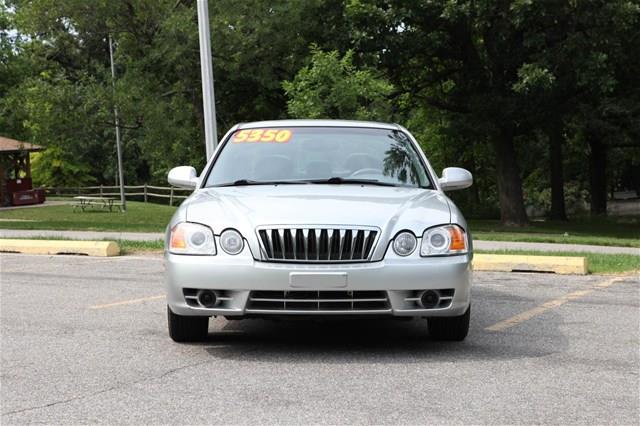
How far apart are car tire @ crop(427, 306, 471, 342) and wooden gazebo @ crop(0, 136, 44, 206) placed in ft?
128

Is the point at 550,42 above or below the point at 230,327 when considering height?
above

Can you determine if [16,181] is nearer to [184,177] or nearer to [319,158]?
[184,177]

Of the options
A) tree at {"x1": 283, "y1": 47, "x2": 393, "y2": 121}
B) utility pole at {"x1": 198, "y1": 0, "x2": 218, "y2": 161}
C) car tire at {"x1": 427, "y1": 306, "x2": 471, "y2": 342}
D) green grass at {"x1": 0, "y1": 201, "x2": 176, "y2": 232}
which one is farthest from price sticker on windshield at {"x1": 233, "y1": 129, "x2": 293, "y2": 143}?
green grass at {"x1": 0, "y1": 201, "x2": 176, "y2": 232}

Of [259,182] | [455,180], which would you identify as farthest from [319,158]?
[455,180]

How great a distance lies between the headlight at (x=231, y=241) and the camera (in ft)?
20.3

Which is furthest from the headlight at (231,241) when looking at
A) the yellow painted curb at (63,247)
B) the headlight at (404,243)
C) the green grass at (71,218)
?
the green grass at (71,218)

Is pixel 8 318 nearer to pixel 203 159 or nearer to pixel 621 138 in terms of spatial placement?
pixel 203 159

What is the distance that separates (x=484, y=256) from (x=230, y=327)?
543 centimetres

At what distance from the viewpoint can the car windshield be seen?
7344 millimetres

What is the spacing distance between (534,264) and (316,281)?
6.35 metres

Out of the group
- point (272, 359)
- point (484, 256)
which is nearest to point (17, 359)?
point (272, 359)

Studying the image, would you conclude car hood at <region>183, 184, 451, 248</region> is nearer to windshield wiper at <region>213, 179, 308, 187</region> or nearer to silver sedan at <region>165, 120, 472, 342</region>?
silver sedan at <region>165, 120, 472, 342</region>

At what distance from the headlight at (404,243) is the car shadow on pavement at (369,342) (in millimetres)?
724

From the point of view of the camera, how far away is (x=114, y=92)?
27953 millimetres
